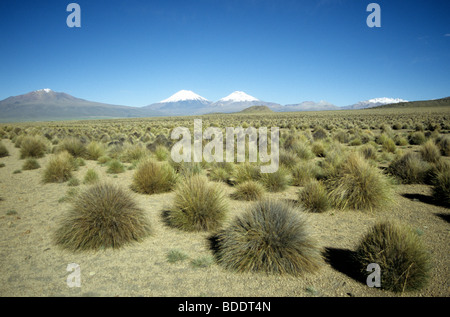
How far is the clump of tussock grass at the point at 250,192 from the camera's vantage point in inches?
297

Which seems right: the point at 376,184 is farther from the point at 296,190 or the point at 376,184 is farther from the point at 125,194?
the point at 125,194

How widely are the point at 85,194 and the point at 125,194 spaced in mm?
792

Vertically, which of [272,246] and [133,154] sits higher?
[133,154]

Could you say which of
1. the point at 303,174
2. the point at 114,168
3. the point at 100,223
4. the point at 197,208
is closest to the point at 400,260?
the point at 197,208

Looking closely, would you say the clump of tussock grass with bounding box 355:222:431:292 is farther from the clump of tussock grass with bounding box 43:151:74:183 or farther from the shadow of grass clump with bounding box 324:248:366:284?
the clump of tussock grass with bounding box 43:151:74:183

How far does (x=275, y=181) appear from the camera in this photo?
27.5 feet

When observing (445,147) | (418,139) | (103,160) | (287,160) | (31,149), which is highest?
(418,139)

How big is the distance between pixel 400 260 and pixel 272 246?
5.98 feet

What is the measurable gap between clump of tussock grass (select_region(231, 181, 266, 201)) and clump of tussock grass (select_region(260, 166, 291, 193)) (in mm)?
571

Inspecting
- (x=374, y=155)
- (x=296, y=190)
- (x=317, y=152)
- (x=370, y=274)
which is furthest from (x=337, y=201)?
(x=317, y=152)

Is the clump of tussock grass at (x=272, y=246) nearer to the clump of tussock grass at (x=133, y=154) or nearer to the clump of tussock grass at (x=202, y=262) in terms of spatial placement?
the clump of tussock grass at (x=202, y=262)

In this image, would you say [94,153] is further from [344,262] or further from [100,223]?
[344,262]

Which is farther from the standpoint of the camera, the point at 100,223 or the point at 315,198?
the point at 315,198
